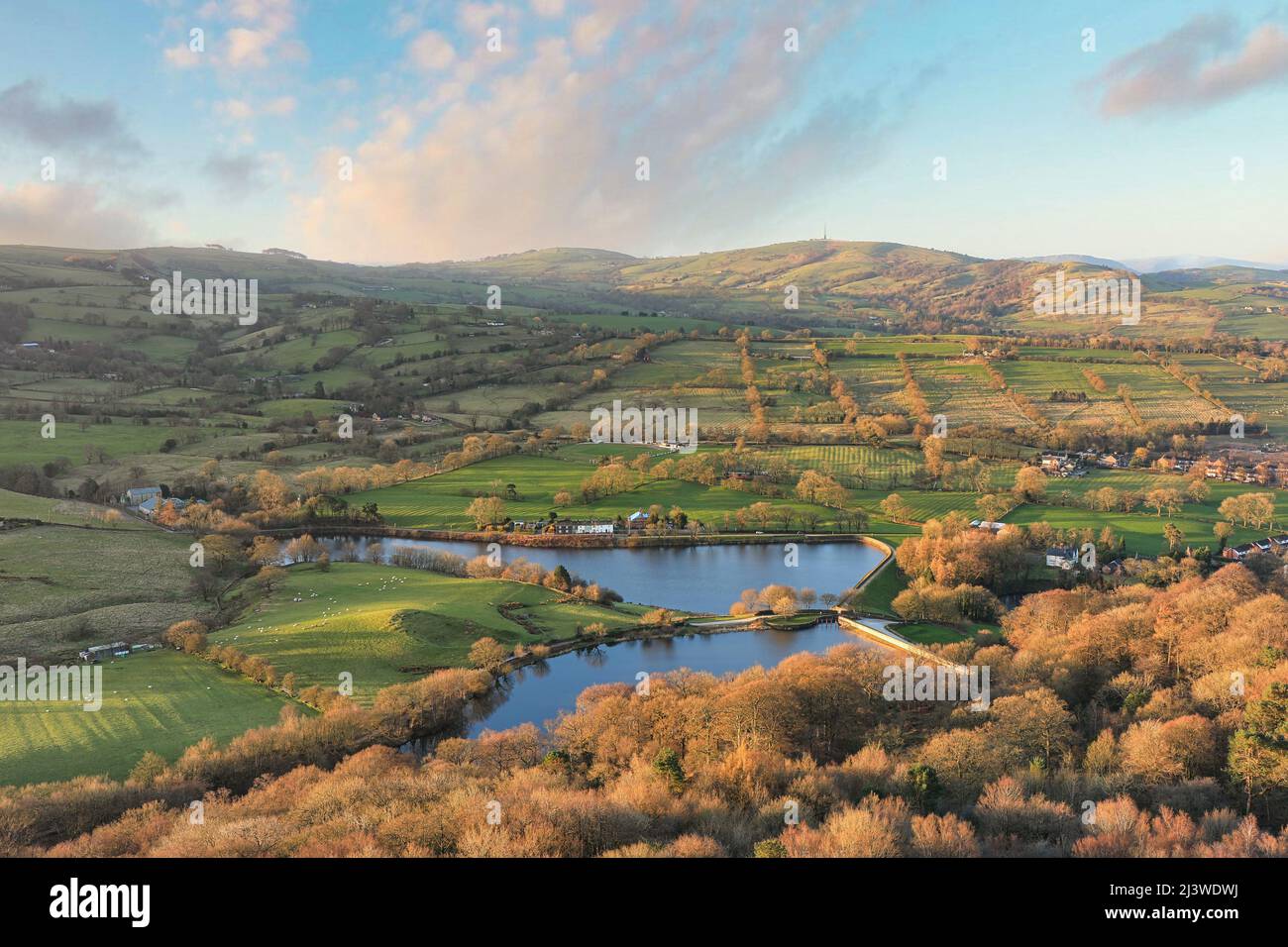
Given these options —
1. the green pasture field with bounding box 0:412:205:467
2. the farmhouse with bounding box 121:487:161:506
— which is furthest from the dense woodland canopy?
the green pasture field with bounding box 0:412:205:467

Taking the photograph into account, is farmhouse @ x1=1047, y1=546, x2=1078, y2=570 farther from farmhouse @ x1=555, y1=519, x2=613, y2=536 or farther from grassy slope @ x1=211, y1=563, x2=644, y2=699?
farmhouse @ x1=555, y1=519, x2=613, y2=536

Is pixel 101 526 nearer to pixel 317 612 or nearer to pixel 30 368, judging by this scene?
pixel 317 612

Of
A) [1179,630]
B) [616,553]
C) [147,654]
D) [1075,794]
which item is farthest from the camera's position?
[616,553]

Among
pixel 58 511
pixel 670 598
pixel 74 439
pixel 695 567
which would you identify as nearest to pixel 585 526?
pixel 695 567

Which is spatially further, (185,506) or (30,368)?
(30,368)

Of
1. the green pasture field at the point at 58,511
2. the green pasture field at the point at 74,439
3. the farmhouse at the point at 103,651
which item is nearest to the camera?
the farmhouse at the point at 103,651

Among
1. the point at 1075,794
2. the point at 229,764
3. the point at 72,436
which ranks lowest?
the point at 229,764

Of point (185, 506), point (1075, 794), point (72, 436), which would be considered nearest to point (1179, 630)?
point (1075, 794)

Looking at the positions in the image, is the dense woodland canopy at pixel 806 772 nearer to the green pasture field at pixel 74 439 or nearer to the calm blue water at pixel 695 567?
the calm blue water at pixel 695 567

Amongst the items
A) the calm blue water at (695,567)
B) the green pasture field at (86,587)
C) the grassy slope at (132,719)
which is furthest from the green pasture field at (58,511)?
the grassy slope at (132,719)
